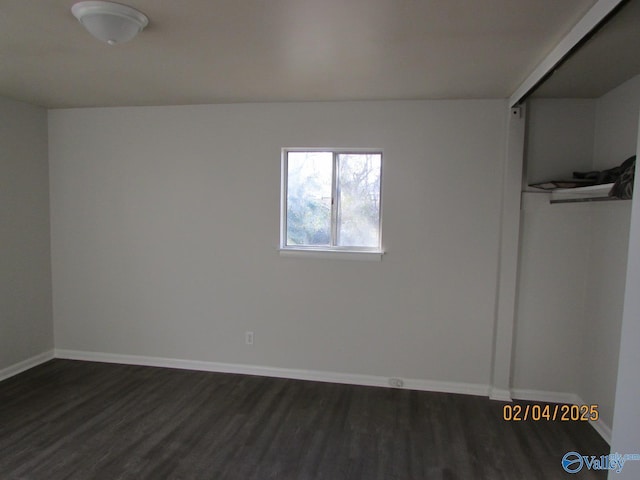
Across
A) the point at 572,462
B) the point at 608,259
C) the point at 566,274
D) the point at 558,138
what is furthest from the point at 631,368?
the point at 558,138

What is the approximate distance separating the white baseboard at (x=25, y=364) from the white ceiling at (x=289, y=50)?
2.34 metres

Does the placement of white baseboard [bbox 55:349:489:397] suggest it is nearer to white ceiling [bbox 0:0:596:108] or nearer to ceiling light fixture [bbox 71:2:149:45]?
white ceiling [bbox 0:0:596:108]

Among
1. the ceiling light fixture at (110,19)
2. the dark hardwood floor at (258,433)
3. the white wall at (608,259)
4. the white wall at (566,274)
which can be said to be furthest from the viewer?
the white wall at (566,274)

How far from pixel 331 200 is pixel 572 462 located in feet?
7.97

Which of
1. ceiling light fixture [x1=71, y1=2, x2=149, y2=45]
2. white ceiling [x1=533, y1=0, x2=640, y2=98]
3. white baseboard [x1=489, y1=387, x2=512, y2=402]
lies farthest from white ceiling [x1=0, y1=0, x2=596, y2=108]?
white baseboard [x1=489, y1=387, x2=512, y2=402]

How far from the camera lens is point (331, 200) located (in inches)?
126

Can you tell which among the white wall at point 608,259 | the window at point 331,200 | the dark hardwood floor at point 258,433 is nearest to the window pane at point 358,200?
the window at point 331,200

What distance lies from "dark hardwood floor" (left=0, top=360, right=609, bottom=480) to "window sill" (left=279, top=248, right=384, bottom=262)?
110 cm

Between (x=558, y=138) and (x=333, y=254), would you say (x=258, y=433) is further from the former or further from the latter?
(x=558, y=138)

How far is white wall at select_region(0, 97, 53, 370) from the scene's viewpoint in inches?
124

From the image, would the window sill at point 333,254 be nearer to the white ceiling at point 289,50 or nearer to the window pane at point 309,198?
the window pane at point 309,198

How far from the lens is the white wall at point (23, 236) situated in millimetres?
3152

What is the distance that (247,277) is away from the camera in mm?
3283

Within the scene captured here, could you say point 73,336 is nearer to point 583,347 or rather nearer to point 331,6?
point 331,6
